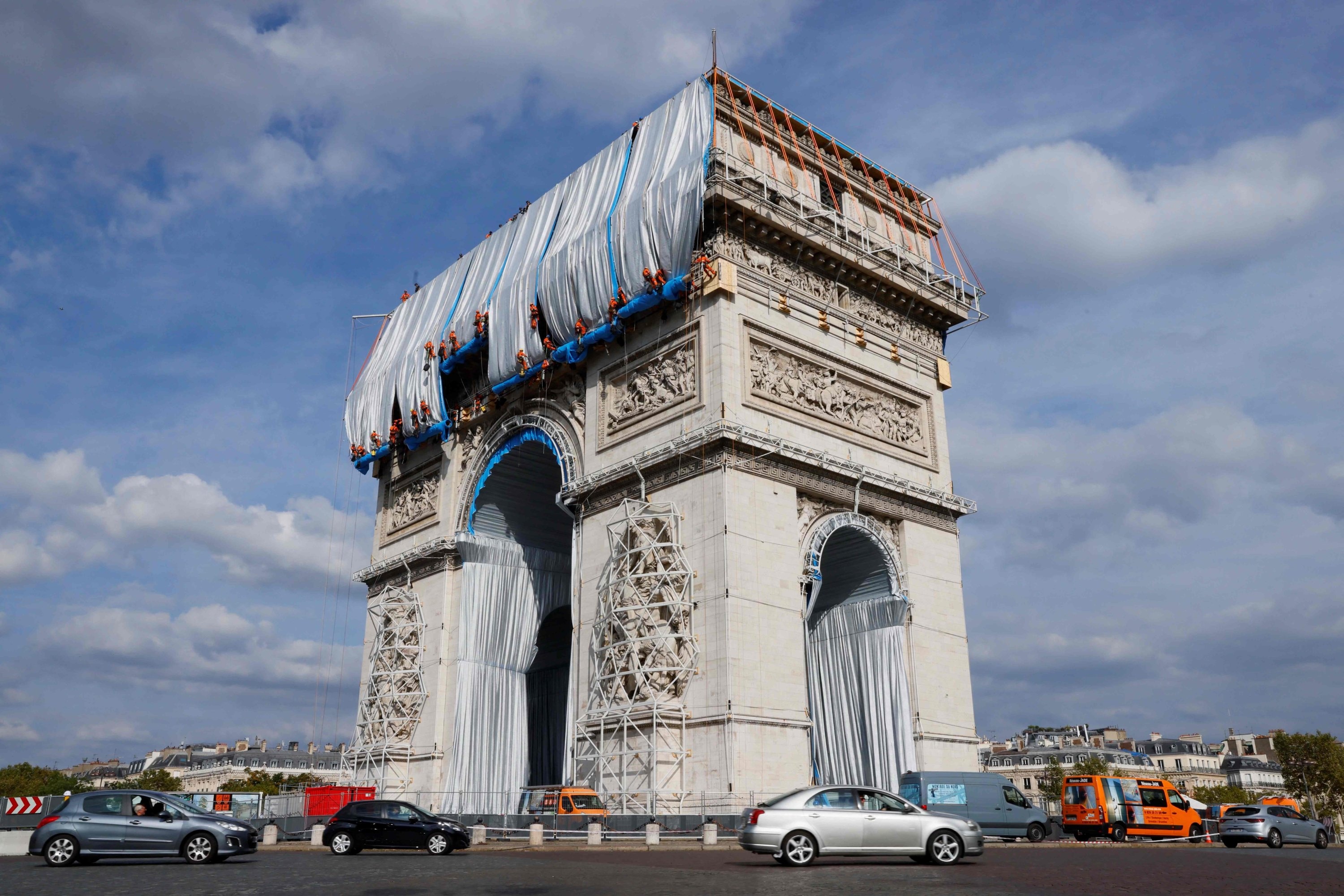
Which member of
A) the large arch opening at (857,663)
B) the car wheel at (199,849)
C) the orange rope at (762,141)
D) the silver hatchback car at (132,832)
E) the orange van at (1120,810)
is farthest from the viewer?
the orange rope at (762,141)

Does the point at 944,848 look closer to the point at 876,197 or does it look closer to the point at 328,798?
the point at 328,798

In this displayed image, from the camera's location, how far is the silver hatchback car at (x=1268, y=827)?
95.0ft

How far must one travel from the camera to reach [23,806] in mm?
29672

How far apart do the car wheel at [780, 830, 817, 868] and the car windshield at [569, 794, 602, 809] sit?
38.1ft

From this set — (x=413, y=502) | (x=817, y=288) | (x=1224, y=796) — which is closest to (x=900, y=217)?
(x=817, y=288)

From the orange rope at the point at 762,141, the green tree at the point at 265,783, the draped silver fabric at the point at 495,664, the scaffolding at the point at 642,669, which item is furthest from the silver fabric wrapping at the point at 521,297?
the green tree at the point at 265,783

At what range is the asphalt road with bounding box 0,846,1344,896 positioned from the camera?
500 inches

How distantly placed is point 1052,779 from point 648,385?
3176 inches

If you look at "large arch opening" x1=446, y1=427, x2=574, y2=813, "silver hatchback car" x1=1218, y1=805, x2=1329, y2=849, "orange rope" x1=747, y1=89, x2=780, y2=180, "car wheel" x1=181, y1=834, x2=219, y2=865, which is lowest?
"silver hatchback car" x1=1218, y1=805, x2=1329, y2=849

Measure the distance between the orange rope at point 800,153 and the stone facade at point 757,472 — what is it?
10.8 feet

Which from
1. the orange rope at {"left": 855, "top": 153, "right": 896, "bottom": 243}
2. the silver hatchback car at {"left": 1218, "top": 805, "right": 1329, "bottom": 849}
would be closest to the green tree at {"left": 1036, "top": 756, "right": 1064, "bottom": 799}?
the silver hatchback car at {"left": 1218, "top": 805, "right": 1329, "bottom": 849}

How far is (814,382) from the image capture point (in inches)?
1283

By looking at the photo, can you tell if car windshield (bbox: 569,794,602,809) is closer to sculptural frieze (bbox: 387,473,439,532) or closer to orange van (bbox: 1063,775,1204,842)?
orange van (bbox: 1063,775,1204,842)

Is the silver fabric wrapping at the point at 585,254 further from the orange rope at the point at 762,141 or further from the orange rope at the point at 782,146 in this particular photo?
the orange rope at the point at 782,146
